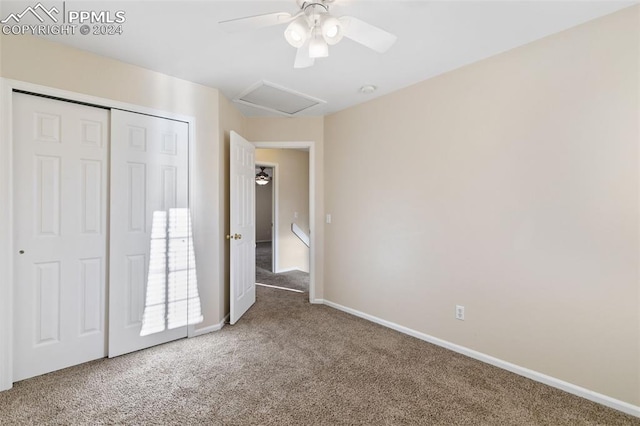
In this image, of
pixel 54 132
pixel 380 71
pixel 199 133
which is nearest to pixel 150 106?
pixel 199 133

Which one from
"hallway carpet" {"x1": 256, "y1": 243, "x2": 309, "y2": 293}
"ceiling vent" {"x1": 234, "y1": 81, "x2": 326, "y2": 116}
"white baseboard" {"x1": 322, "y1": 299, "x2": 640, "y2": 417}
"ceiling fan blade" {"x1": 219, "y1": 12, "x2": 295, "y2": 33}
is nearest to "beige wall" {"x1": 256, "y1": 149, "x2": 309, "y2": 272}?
"hallway carpet" {"x1": 256, "y1": 243, "x2": 309, "y2": 293}

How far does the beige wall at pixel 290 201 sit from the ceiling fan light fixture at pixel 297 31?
3.94m

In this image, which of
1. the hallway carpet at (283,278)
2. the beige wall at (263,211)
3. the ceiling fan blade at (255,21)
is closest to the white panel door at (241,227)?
the hallway carpet at (283,278)

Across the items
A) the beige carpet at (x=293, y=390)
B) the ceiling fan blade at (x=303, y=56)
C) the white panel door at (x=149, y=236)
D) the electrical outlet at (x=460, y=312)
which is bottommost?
the beige carpet at (x=293, y=390)

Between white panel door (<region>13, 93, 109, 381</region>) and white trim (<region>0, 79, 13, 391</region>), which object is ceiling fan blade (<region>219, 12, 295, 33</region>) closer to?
white panel door (<region>13, 93, 109, 381</region>)

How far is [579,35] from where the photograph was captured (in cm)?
191

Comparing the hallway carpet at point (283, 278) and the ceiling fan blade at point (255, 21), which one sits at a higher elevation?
the ceiling fan blade at point (255, 21)

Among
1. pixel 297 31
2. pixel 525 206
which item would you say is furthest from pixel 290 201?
pixel 297 31

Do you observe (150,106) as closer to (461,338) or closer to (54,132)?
(54,132)

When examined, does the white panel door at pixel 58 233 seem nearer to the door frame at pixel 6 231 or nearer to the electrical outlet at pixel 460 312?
the door frame at pixel 6 231

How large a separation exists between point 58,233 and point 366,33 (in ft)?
8.53

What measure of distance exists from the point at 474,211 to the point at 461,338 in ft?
3.68

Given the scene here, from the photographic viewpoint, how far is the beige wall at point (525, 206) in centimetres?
178

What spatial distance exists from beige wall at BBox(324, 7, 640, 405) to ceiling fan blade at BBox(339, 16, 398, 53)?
1.25 meters
